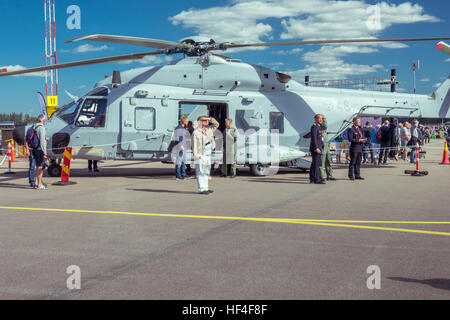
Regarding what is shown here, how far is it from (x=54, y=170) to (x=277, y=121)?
284 inches

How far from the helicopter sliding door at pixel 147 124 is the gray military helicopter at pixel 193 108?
29 millimetres

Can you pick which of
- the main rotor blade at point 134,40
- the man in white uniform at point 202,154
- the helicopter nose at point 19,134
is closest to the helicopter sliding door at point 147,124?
the main rotor blade at point 134,40

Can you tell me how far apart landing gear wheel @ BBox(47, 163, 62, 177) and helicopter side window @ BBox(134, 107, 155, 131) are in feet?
9.34

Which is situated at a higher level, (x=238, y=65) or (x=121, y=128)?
(x=238, y=65)

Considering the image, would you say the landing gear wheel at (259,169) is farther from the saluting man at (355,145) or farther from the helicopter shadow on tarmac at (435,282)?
the helicopter shadow on tarmac at (435,282)

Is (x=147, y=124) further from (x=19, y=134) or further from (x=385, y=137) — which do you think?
(x=385, y=137)

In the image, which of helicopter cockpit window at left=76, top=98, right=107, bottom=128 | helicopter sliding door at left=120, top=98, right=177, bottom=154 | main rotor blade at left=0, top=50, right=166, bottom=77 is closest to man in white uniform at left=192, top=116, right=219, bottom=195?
main rotor blade at left=0, top=50, right=166, bottom=77

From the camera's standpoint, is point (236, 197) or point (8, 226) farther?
point (236, 197)

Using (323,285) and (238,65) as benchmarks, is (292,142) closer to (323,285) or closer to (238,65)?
(238,65)

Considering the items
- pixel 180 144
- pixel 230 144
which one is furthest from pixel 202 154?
pixel 230 144

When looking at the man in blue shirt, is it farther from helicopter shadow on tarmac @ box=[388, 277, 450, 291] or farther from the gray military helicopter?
helicopter shadow on tarmac @ box=[388, 277, 450, 291]

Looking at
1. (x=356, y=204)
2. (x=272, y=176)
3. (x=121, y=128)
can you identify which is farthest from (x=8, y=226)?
(x=272, y=176)
